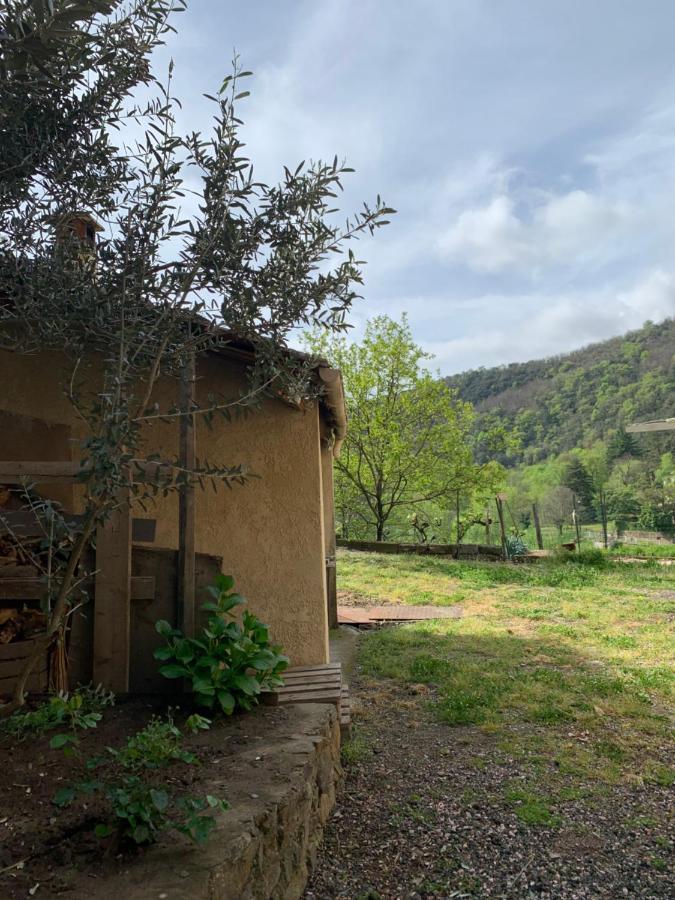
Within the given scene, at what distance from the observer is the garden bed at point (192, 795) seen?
2.07 m

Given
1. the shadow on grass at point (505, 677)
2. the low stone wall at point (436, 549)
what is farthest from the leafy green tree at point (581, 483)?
the shadow on grass at point (505, 677)

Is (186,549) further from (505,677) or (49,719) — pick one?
(505,677)

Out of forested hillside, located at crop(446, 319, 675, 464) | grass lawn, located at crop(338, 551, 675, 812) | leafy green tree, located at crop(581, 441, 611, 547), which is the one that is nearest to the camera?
grass lawn, located at crop(338, 551, 675, 812)

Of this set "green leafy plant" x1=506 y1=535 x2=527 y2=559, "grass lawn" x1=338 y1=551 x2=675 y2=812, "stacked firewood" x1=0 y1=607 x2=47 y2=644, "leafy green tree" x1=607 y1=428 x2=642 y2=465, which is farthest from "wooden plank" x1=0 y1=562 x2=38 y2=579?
"leafy green tree" x1=607 y1=428 x2=642 y2=465

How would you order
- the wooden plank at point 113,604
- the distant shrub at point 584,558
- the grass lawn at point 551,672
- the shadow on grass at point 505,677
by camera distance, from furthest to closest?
the distant shrub at point 584,558, the shadow on grass at point 505,677, the grass lawn at point 551,672, the wooden plank at point 113,604

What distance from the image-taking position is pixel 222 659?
12.1 feet

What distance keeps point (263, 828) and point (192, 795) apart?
0.37 metres

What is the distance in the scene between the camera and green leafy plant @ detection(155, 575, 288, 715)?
3553mm

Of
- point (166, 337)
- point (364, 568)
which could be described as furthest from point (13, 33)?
point (364, 568)

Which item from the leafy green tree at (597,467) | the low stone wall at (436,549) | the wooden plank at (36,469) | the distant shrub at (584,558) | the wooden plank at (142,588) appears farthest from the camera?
the leafy green tree at (597,467)

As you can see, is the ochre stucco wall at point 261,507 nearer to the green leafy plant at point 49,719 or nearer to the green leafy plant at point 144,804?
the green leafy plant at point 49,719

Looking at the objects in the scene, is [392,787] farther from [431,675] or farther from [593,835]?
[431,675]

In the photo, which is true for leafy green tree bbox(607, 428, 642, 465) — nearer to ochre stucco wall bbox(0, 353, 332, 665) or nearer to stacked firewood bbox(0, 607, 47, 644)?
ochre stucco wall bbox(0, 353, 332, 665)

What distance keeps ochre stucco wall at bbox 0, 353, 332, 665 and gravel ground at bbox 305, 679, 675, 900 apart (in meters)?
1.18
